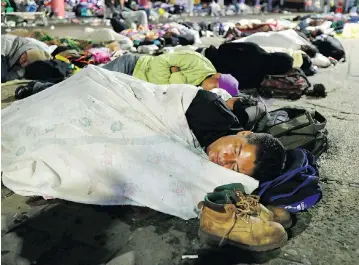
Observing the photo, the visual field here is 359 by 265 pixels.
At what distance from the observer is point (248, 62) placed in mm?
4648

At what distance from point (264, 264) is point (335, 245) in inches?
15.2

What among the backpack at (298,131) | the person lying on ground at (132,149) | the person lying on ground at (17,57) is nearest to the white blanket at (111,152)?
the person lying on ground at (132,149)

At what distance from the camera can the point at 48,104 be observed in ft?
8.05

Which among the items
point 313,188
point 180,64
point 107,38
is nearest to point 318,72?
point 180,64

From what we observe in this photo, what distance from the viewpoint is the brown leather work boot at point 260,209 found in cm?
197

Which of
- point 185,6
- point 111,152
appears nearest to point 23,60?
point 111,152

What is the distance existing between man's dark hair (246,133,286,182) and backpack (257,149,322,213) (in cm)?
4

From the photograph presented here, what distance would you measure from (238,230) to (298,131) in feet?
3.84

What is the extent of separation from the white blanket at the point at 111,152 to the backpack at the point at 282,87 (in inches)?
90.6

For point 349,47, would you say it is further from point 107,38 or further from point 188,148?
point 188,148

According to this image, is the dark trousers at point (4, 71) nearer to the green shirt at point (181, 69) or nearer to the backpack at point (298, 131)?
the green shirt at point (181, 69)

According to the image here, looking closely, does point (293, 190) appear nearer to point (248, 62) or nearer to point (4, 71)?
point (248, 62)

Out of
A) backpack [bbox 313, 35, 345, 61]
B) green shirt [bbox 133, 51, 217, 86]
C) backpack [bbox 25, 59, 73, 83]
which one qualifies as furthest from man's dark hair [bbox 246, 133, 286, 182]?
backpack [bbox 313, 35, 345, 61]

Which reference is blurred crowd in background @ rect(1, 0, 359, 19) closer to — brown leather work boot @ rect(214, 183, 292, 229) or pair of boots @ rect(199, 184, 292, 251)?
brown leather work boot @ rect(214, 183, 292, 229)
